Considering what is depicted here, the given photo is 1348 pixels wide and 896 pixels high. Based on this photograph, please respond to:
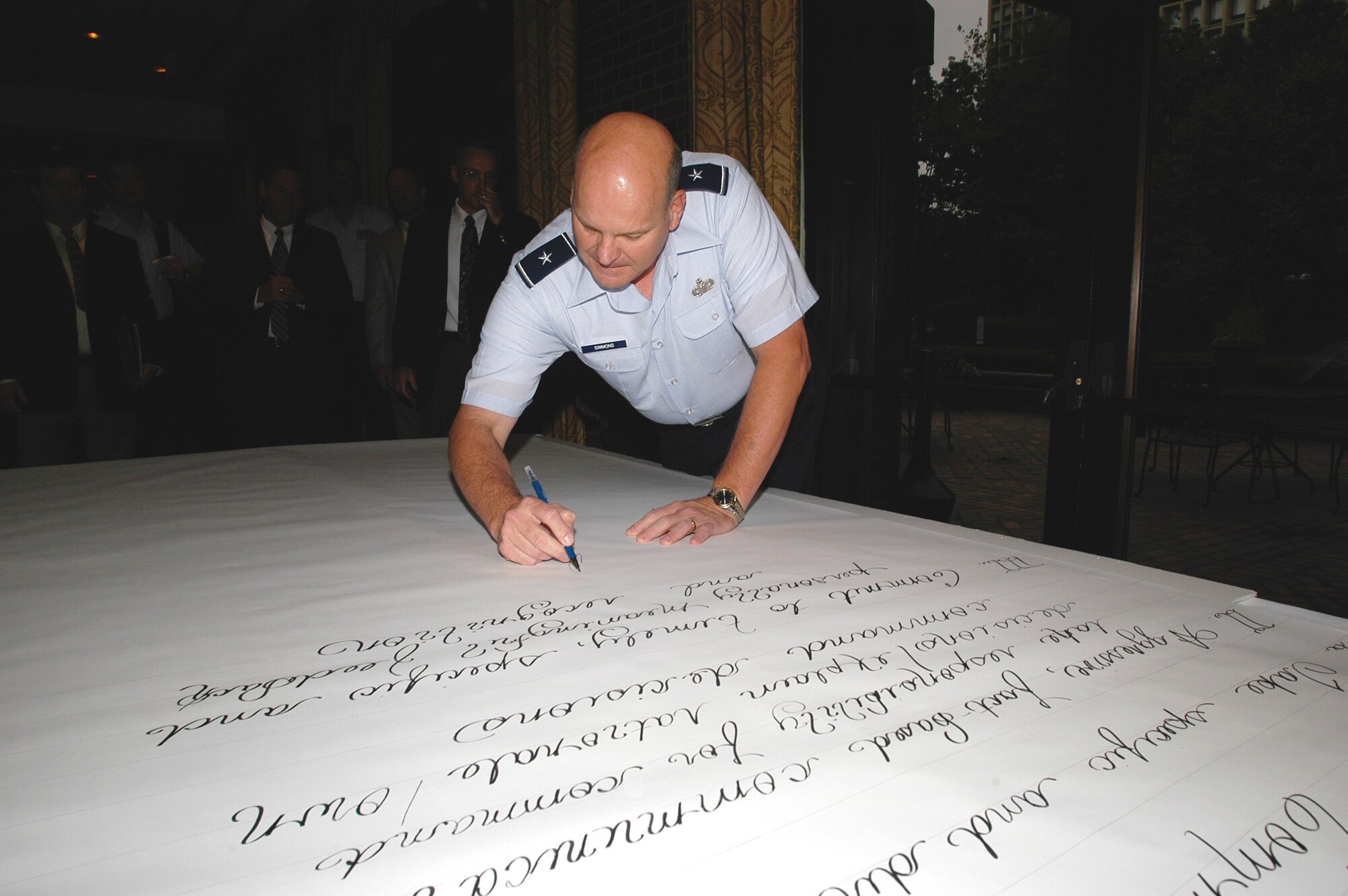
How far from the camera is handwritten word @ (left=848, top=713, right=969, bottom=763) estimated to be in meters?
0.55

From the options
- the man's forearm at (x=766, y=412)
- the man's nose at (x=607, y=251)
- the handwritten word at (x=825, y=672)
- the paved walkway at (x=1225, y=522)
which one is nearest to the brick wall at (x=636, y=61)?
the paved walkway at (x=1225, y=522)

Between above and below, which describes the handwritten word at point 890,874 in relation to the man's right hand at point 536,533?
below

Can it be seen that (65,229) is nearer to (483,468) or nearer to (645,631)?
(483,468)

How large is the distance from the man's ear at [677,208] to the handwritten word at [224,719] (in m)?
0.94

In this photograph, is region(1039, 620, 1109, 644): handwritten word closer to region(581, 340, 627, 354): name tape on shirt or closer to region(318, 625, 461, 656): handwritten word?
region(318, 625, 461, 656): handwritten word

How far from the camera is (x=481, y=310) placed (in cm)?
305

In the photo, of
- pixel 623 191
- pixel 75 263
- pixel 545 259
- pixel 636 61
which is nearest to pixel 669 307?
pixel 545 259

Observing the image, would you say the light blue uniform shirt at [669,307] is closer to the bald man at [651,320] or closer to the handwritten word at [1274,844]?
the bald man at [651,320]

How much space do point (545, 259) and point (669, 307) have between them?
25cm

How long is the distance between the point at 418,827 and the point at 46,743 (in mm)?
323

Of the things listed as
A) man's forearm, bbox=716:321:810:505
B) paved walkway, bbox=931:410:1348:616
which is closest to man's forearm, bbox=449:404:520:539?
man's forearm, bbox=716:321:810:505

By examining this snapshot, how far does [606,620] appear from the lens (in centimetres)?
80

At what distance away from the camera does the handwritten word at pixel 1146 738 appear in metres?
0.52

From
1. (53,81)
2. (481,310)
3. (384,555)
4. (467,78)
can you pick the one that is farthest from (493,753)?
(53,81)
